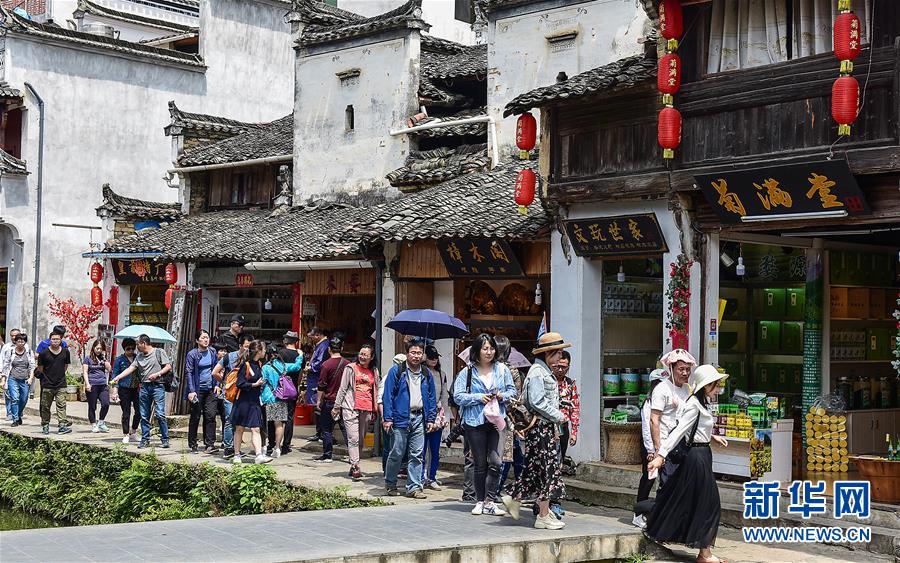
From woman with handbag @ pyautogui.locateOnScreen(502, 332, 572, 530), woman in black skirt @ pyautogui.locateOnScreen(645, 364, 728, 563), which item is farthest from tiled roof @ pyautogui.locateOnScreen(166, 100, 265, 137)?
woman in black skirt @ pyautogui.locateOnScreen(645, 364, 728, 563)

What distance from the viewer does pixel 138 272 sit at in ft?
86.5

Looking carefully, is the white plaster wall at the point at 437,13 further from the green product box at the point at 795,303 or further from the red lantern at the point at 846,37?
the red lantern at the point at 846,37

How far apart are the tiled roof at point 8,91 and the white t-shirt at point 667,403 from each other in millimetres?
23260

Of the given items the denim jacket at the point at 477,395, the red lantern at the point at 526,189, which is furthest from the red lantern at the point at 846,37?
the red lantern at the point at 526,189

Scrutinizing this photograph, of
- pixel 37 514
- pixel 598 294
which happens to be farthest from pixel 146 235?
pixel 598 294

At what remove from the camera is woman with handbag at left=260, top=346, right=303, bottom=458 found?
16.3 metres

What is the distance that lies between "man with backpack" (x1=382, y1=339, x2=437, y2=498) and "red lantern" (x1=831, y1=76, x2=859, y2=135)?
17.5 ft

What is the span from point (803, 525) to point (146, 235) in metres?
18.5

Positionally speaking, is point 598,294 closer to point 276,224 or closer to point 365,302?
point 365,302

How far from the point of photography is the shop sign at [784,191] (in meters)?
11.5

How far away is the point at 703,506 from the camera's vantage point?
1008 cm

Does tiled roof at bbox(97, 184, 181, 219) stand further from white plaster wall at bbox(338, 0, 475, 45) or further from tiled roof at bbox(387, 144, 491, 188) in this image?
tiled roof at bbox(387, 144, 491, 188)

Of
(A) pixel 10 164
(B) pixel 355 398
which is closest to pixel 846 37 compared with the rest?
(B) pixel 355 398

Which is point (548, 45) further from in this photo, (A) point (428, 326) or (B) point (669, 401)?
(B) point (669, 401)
